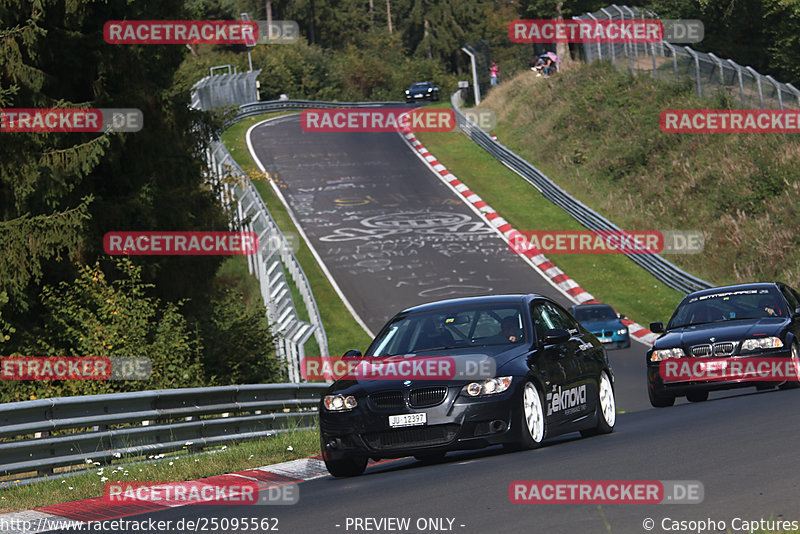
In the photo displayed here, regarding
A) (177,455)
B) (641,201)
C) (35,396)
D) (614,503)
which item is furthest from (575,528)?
(641,201)

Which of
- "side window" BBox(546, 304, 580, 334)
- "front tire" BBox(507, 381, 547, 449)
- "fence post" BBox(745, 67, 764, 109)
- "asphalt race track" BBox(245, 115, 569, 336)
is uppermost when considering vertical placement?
"fence post" BBox(745, 67, 764, 109)

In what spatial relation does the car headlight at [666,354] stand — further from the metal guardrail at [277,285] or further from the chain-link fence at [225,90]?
the chain-link fence at [225,90]

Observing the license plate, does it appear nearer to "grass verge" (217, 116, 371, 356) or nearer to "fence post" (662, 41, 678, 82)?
"grass verge" (217, 116, 371, 356)

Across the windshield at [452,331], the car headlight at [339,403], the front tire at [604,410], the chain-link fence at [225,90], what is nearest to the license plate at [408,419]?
the car headlight at [339,403]

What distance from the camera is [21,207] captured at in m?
17.7

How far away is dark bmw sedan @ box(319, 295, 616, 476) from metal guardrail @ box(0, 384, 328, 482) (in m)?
2.52

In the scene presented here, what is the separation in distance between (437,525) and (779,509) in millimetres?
A: 1914

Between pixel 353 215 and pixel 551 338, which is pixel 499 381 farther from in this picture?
pixel 353 215

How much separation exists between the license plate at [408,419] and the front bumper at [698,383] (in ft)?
21.6

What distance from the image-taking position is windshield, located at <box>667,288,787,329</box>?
16.9 m

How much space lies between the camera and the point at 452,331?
11383 mm

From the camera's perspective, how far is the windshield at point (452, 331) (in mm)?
11297

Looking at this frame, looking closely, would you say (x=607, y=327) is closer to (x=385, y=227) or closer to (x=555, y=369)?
(x=385, y=227)

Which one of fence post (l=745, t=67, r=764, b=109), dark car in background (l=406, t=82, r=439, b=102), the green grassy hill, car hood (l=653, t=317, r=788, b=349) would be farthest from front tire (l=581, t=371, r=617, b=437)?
dark car in background (l=406, t=82, r=439, b=102)
